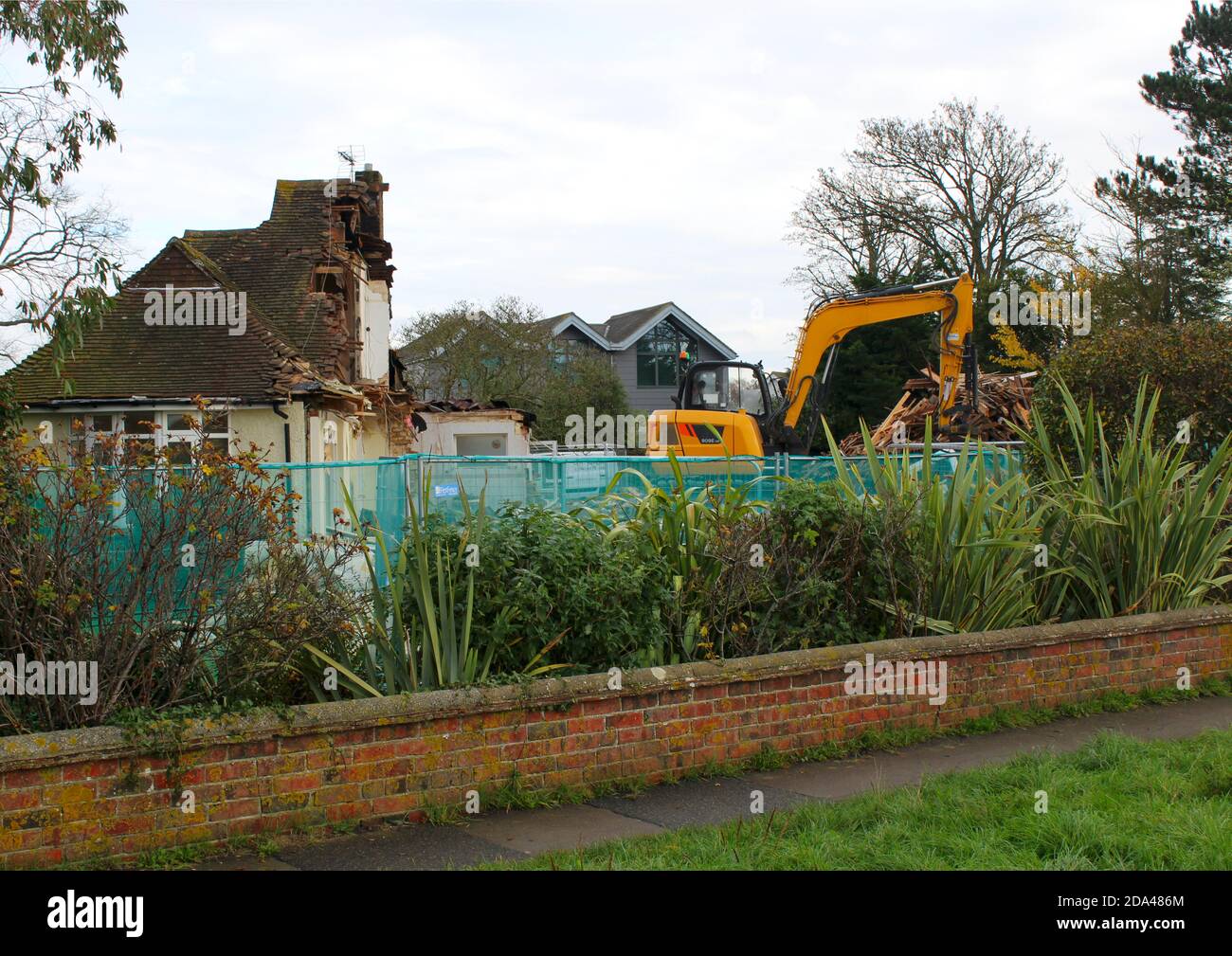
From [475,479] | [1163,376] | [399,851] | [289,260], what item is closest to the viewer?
[399,851]

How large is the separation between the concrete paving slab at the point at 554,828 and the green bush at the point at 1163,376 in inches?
283

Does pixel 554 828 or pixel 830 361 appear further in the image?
pixel 830 361

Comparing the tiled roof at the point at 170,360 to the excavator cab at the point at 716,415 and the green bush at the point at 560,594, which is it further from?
the green bush at the point at 560,594

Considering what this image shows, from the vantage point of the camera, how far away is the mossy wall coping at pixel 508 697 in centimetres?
541

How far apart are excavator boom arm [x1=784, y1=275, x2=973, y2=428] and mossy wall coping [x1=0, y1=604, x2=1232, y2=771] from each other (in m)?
14.2

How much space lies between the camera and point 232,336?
23.2 m

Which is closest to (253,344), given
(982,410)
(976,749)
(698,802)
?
(982,410)

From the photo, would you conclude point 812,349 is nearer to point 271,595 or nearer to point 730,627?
point 730,627

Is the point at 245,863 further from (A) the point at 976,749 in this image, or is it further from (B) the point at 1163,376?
(B) the point at 1163,376

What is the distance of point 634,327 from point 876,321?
3272 centimetres

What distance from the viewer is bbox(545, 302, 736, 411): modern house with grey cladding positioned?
54.1m

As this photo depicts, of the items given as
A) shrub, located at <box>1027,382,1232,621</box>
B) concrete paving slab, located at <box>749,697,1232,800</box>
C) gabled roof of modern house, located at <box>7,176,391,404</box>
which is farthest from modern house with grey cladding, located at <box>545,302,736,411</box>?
concrete paving slab, located at <box>749,697,1232,800</box>

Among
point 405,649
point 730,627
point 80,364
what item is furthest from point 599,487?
point 80,364

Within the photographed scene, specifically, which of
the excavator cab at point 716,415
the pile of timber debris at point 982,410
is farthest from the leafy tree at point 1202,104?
the excavator cab at point 716,415
